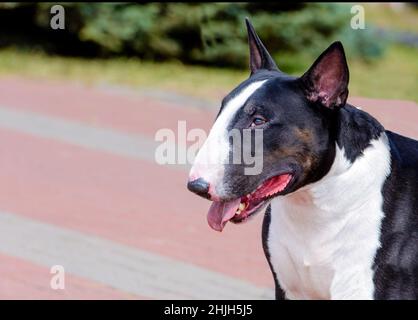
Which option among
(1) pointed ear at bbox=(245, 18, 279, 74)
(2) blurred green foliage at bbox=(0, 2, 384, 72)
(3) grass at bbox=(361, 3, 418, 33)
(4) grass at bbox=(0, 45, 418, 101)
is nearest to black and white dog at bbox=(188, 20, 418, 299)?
(1) pointed ear at bbox=(245, 18, 279, 74)

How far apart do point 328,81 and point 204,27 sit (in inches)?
465

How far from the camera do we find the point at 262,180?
4043 millimetres

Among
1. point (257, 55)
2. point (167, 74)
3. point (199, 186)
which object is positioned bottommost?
point (199, 186)

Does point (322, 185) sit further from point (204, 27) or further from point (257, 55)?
point (204, 27)

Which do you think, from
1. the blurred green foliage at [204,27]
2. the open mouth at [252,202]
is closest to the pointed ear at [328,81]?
the open mouth at [252,202]

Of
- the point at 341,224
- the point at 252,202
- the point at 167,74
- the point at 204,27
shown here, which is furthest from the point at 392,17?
the point at 252,202

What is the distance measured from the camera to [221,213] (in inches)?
162

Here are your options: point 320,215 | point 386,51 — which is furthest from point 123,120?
point 320,215

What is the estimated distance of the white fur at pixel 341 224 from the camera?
13.7 ft

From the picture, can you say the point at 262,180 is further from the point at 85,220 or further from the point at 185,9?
the point at 185,9

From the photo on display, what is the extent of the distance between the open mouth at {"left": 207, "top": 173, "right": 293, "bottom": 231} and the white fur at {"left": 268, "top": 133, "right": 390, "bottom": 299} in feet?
0.41

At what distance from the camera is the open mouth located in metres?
4.09

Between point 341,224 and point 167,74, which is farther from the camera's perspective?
point 167,74
